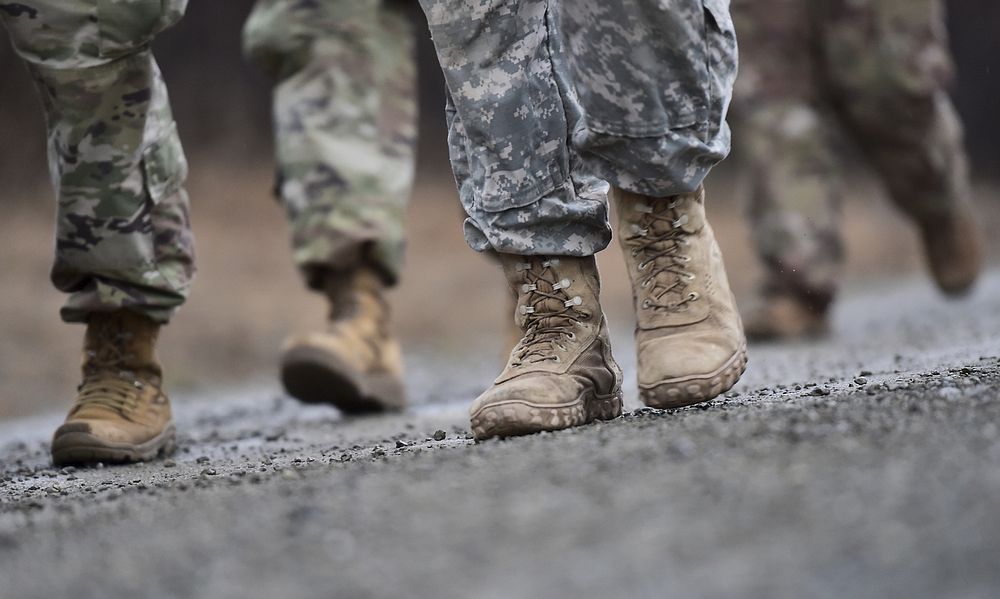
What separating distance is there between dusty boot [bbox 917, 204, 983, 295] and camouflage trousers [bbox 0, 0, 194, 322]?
2.99 meters

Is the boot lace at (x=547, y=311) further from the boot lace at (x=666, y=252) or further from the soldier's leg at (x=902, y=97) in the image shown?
the soldier's leg at (x=902, y=97)

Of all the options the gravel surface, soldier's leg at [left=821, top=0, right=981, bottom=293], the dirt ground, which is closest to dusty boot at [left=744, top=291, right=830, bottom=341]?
the dirt ground

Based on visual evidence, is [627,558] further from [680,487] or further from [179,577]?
[179,577]

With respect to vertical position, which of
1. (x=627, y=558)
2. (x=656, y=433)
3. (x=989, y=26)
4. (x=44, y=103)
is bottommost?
(x=627, y=558)

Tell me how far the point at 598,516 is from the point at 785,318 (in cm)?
283

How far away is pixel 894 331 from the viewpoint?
375cm

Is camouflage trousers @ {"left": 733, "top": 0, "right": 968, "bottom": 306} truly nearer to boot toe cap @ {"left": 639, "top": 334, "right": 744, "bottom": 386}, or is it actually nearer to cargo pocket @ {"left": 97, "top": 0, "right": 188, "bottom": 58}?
boot toe cap @ {"left": 639, "top": 334, "right": 744, "bottom": 386}

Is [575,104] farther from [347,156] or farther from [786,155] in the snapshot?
[786,155]

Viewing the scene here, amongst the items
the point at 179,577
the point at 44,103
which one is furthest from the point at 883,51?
the point at 179,577

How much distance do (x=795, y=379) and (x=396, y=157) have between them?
1.12 metres

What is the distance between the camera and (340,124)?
2871 millimetres

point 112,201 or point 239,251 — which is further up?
point 239,251

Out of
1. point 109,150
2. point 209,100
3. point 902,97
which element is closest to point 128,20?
point 109,150

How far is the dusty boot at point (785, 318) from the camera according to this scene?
3846 mm
